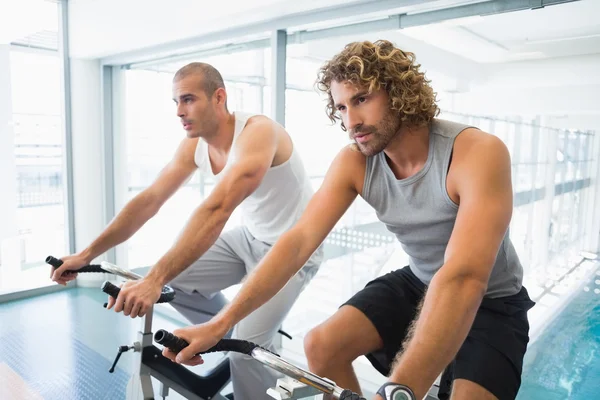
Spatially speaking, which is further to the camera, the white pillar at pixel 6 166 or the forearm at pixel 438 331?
the white pillar at pixel 6 166

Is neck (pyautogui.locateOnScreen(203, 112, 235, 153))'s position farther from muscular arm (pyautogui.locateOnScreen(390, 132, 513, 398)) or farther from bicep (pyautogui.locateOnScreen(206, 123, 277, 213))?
muscular arm (pyautogui.locateOnScreen(390, 132, 513, 398))

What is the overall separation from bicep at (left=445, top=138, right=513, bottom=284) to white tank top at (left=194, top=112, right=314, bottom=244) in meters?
0.89

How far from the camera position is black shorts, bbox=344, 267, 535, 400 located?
3.97ft

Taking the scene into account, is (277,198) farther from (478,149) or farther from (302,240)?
(478,149)

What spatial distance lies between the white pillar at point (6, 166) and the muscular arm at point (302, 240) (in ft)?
11.7

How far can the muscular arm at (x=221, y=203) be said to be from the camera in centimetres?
158

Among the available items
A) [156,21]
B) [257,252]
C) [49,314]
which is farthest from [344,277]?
[49,314]

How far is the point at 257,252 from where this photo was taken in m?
2.11

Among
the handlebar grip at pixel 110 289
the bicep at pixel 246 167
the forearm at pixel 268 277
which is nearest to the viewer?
the forearm at pixel 268 277

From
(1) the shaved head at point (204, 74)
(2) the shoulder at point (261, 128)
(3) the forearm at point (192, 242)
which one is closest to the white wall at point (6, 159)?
(1) the shaved head at point (204, 74)

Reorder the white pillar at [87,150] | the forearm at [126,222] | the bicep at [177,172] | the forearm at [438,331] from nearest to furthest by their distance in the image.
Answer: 1. the forearm at [438,331]
2. the forearm at [126,222]
3. the bicep at [177,172]
4. the white pillar at [87,150]

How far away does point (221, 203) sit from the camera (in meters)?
1.71

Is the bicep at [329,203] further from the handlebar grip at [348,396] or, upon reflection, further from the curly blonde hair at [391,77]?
the handlebar grip at [348,396]

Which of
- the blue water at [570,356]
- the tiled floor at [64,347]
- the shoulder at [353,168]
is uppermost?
the shoulder at [353,168]
